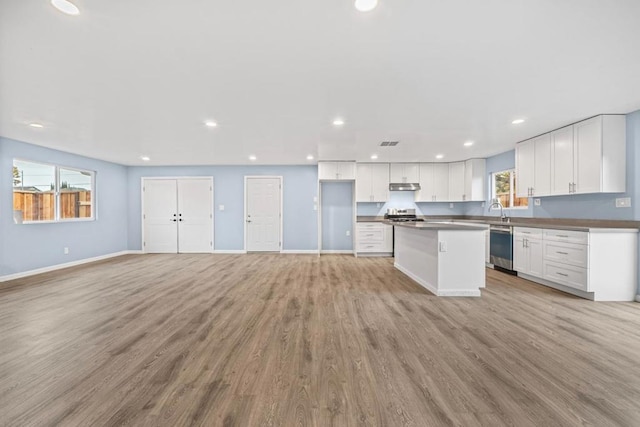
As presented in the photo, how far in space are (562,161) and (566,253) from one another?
58.2 inches

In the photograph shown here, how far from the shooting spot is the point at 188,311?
3061 mm

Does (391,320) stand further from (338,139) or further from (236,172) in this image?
(236,172)

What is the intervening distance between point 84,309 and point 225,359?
2.32 metres

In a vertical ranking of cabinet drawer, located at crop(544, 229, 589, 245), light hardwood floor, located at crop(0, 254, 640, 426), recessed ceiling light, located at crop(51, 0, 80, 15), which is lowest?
light hardwood floor, located at crop(0, 254, 640, 426)

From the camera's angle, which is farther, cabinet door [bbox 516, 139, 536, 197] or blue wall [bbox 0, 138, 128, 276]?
cabinet door [bbox 516, 139, 536, 197]

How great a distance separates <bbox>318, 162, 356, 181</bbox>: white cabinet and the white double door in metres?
3.24

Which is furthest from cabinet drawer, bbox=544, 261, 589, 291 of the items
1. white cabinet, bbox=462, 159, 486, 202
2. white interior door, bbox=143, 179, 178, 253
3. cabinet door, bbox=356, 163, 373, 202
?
white interior door, bbox=143, 179, 178, 253

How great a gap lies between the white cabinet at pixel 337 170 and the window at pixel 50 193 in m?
5.55

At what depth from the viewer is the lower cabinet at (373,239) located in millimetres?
6855

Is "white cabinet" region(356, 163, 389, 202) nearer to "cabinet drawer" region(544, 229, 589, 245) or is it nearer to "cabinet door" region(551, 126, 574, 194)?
"cabinet door" region(551, 126, 574, 194)

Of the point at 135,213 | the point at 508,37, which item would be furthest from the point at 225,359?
the point at 135,213

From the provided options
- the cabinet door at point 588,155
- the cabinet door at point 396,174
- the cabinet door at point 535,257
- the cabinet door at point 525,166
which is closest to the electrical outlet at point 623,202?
the cabinet door at point 588,155

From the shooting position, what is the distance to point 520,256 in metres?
4.60

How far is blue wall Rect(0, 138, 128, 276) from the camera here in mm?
4543
